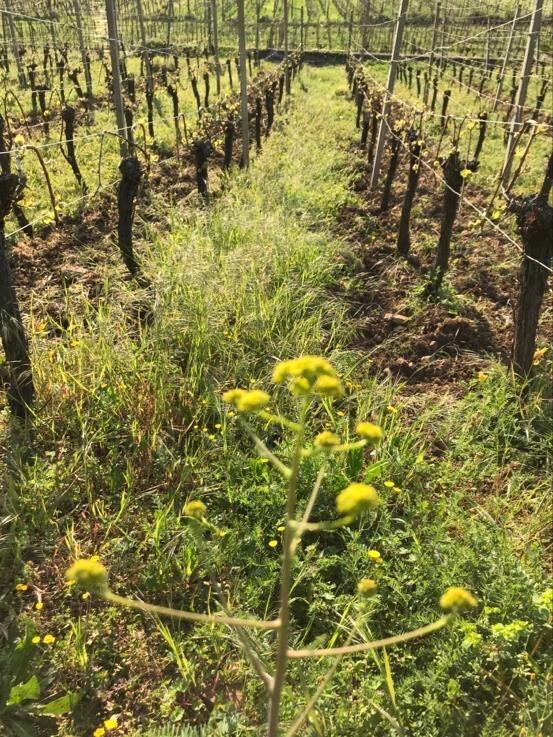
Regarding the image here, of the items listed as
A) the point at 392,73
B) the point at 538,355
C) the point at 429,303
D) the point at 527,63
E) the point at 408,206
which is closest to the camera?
the point at 538,355

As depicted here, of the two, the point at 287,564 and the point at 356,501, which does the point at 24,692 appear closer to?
the point at 287,564

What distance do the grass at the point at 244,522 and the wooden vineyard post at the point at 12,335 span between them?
0.09 m

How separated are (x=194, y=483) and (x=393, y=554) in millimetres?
993

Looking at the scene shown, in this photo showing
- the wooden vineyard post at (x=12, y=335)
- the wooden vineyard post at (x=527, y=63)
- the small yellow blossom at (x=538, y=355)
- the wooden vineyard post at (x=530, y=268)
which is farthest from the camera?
the wooden vineyard post at (x=527, y=63)

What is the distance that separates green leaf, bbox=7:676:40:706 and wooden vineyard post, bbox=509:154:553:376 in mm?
2974

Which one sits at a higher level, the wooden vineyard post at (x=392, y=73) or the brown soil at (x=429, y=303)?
the wooden vineyard post at (x=392, y=73)

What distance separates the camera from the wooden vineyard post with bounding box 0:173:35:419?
2771 millimetres

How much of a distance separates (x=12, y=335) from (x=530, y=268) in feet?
9.56

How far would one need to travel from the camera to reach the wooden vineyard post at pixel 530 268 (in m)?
3.05

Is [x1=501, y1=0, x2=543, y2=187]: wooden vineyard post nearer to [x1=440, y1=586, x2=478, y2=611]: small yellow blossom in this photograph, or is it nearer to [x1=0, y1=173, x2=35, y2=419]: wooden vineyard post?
[x1=0, y1=173, x2=35, y2=419]: wooden vineyard post

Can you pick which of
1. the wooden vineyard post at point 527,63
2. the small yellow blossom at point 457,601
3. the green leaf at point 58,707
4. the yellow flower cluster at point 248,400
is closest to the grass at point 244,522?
the green leaf at point 58,707

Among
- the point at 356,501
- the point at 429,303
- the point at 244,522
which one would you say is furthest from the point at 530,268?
the point at 356,501

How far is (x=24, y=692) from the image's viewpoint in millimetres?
1743

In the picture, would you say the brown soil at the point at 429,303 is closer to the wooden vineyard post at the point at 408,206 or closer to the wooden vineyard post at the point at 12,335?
the wooden vineyard post at the point at 408,206
